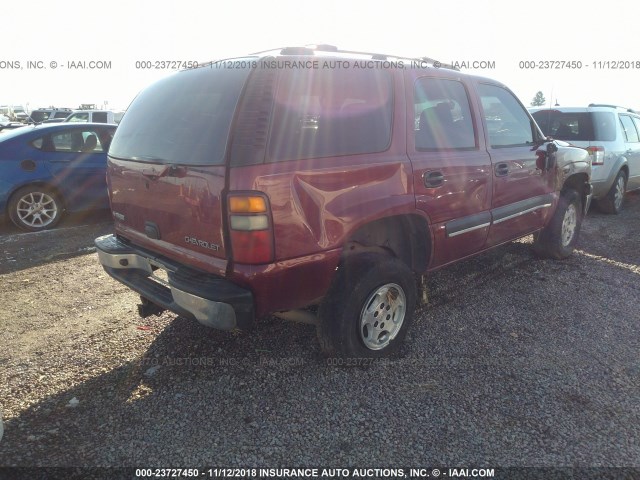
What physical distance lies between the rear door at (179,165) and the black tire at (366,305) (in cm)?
74

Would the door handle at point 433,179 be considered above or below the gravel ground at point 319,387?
above

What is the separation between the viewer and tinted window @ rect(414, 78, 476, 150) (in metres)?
3.07

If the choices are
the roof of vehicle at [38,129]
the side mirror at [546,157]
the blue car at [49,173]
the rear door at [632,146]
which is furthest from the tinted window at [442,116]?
the roof of vehicle at [38,129]

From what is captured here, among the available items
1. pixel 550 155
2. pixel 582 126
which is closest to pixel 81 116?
pixel 582 126

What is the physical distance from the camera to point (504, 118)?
4008 mm

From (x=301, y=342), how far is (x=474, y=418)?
50.4 inches

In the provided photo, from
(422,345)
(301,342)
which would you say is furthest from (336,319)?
(422,345)

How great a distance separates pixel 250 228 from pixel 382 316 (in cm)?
120

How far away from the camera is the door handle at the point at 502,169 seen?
3.67 metres

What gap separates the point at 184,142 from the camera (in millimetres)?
2521

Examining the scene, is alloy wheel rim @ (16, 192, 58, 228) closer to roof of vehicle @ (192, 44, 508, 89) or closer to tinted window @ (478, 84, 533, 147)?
roof of vehicle @ (192, 44, 508, 89)

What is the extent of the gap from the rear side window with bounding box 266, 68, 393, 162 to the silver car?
5.32m

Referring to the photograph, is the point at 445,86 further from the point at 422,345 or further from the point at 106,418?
the point at 106,418

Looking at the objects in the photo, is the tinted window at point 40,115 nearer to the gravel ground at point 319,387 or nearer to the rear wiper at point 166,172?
the gravel ground at point 319,387
